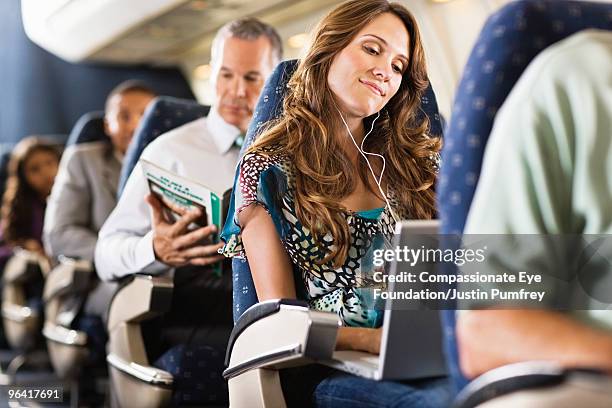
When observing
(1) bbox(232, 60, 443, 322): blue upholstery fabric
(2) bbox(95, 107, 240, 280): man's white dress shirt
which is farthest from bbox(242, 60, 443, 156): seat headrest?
(2) bbox(95, 107, 240, 280): man's white dress shirt

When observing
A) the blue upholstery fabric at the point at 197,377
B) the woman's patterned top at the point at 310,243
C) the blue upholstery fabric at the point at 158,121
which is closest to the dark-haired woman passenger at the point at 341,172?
the woman's patterned top at the point at 310,243

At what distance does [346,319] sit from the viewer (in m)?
2.05

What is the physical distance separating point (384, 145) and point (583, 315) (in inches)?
40.6

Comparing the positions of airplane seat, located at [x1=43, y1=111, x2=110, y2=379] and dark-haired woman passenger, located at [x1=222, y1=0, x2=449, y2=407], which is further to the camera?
airplane seat, located at [x1=43, y1=111, x2=110, y2=379]

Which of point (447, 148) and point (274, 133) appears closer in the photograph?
point (447, 148)

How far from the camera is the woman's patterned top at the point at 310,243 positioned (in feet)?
6.71

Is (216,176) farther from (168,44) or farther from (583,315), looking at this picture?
(168,44)

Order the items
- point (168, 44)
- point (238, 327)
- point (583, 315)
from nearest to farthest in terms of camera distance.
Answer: point (583, 315)
point (238, 327)
point (168, 44)

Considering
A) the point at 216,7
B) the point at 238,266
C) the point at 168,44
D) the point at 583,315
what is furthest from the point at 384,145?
the point at 168,44

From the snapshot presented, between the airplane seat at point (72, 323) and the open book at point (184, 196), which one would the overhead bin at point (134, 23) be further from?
the open book at point (184, 196)

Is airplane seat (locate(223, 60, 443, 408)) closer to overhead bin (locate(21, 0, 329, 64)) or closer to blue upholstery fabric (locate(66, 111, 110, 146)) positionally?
blue upholstery fabric (locate(66, 111, 110, 146))

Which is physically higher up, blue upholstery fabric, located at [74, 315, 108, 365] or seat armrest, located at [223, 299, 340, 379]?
seat armrest, located at [223, 299, 340, 379]

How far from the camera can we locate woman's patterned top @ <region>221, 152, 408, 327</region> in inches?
80.5

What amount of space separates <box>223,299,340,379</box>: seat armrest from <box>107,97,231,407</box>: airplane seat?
705 millimetres
